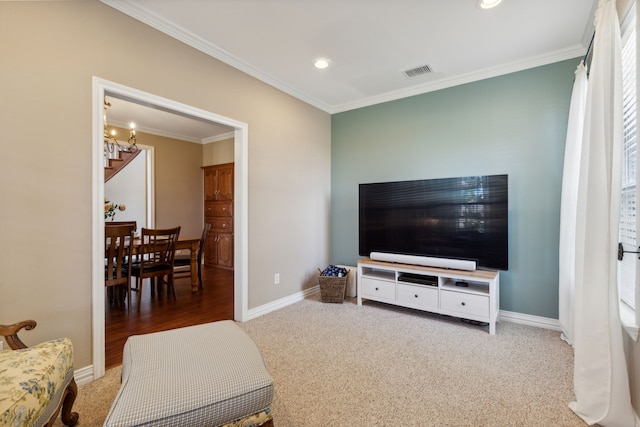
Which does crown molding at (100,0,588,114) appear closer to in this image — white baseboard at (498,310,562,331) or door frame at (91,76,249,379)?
door frame at (91,76,249,379)

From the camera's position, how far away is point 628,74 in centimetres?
178

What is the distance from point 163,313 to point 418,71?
3886 millimetres

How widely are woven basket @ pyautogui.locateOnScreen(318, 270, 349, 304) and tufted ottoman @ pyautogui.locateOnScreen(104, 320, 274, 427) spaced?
2.07 m

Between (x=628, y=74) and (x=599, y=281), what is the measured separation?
1324 millimetres

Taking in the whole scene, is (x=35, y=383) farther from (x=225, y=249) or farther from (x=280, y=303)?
(x=225, y=249)

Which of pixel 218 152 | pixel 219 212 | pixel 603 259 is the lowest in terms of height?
pixel 603 259

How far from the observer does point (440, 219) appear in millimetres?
3062

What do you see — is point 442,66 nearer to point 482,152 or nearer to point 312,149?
point 482,152

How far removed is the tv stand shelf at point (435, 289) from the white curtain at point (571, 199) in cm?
52

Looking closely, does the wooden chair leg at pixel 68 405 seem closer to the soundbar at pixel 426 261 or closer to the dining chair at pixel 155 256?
the dining chair at pixel 155 256

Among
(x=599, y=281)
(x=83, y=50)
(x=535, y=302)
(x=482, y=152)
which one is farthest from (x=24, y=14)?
(x=535, y=302)

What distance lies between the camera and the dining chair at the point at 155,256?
3.43 meters

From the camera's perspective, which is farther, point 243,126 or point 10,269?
point 243,126

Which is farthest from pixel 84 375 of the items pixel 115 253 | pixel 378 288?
pixel 378 288
